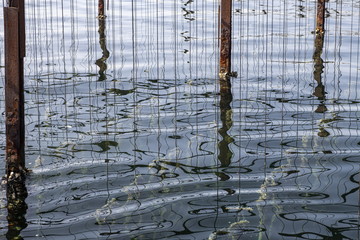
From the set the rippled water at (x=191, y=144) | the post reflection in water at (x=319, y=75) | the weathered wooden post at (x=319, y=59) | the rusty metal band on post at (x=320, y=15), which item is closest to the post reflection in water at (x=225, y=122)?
the rippled water at (x=191, y=144)

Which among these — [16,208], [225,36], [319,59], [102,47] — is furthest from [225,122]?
[102,47]

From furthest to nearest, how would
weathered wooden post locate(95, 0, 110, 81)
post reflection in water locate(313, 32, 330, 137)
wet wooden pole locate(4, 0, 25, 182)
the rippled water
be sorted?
weathered wooden post locate(95, 0, 110, 81)
post reflection in water locate(313, 32, 330, 137)
wet wooden pole locate(4, 0, 25, 182)
the rippled water

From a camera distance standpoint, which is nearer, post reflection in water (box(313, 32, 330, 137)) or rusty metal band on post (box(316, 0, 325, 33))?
post reflection in water (box(313, 32, 330, 137))

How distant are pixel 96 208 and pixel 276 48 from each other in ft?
37.1

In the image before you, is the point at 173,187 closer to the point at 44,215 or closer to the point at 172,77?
the point at 44,215

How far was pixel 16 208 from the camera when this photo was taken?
859 centimetres

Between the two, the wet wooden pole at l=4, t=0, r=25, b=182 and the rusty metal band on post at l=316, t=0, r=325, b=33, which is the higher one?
the rusty metal band on post at l=316, t=0, r=325, b=33

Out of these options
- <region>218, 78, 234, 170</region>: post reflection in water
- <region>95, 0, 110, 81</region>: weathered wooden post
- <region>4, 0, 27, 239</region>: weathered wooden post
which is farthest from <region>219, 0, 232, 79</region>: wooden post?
<region>4, 0, 27, 239</region>: weathered wooden post

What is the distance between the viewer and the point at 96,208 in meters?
8.65

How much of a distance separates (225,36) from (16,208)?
6.62 metres

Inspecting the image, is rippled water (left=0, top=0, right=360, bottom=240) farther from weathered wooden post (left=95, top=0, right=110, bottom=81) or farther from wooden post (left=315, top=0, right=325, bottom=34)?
wooden post (left=315, top=0, right=325, bottom=34)

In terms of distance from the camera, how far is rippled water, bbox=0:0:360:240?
27.3 feet

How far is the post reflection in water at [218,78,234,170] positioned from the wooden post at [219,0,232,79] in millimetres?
204

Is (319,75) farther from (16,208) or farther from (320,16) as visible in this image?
(16,208)
